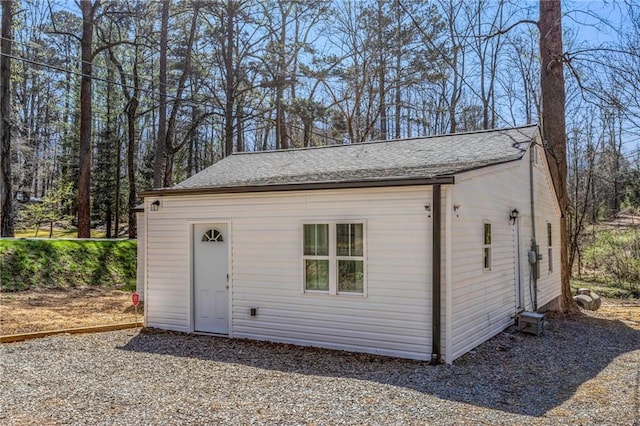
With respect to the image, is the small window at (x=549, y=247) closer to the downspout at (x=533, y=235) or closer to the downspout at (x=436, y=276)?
the downspout at (x=533, y=235)

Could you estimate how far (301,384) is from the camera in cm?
548

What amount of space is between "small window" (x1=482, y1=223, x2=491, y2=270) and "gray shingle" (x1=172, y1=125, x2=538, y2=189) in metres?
1.07

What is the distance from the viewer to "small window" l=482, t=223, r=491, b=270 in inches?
307

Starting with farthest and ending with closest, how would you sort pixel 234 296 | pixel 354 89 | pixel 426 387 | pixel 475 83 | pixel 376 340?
pixel 475 83 → pixel 354 89 → pixel 234 296 → pixel 376 340 → pixel 426 387

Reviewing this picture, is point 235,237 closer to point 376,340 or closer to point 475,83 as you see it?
point 376,340

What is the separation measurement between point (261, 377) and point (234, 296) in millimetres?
2412

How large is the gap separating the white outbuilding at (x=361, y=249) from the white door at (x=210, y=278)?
0.02 metres

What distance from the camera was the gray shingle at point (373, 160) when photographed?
8242 millimetres

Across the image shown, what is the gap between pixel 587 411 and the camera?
15.0ft

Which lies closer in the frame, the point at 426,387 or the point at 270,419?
the point at 270,419

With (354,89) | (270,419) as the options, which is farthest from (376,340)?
(354,89)

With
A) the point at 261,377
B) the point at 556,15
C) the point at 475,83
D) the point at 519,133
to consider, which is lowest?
the point at 261,377

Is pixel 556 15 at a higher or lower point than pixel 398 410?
higher

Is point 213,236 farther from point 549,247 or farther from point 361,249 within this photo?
point 549,247
